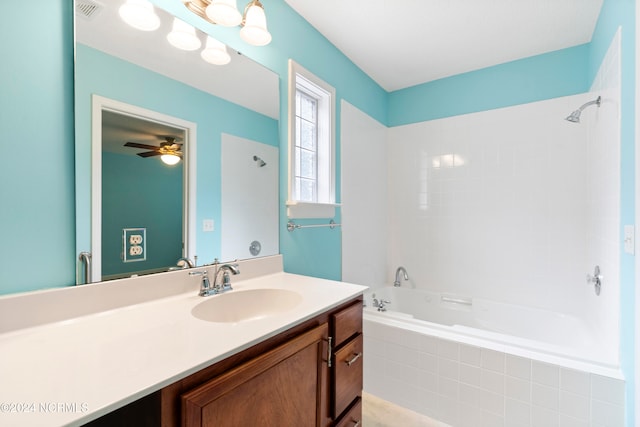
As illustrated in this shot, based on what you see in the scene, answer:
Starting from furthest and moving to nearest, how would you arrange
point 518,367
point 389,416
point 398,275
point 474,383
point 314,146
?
point 398,275, point 314,146, point 389,416, point 474,383, point 518,367

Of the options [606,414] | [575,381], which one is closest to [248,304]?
[575,381]

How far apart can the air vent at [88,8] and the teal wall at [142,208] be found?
0.45 m

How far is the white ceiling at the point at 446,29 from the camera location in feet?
5.76

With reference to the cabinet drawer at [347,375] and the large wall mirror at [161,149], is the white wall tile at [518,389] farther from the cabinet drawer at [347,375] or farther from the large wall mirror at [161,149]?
the large wall mirror at [161,149]

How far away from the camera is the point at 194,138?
126 centimetres

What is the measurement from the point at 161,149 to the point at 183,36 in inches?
19.6

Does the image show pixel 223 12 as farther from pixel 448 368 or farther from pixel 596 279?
pixel 596 279

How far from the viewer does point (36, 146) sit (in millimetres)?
849

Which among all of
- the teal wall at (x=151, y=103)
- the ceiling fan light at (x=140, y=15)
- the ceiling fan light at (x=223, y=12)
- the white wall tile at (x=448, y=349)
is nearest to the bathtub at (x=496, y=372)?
the white wall tile at (x=448, y=349)

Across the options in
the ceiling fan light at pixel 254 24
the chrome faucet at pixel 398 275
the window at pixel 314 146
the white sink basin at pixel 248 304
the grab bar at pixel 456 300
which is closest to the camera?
the white sink basin at pixel 248 304

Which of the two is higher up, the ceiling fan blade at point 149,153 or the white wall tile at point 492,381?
the ceiling fan blade at point 149,153

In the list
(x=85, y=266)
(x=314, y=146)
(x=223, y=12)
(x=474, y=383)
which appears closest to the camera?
(x=85, y=266)

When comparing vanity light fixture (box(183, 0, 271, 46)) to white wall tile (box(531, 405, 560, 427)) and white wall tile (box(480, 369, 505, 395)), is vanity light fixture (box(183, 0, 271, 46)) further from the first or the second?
white wall tile (box(531, 405, 560, 427))

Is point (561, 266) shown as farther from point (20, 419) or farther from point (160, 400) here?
point (20, 419)
